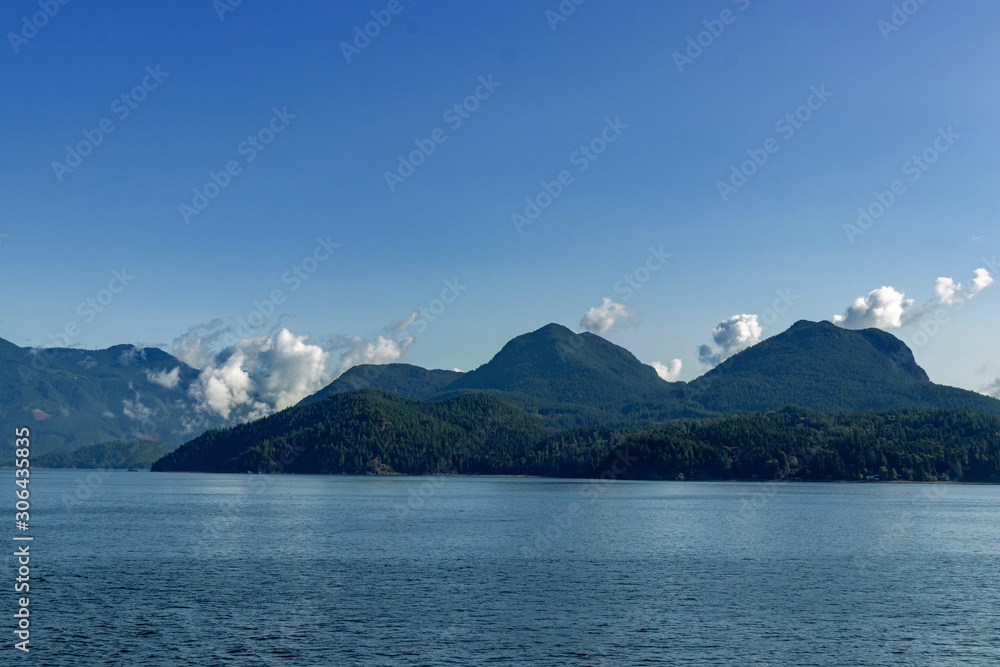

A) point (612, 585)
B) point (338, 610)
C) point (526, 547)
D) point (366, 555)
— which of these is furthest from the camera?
point (526, 547)

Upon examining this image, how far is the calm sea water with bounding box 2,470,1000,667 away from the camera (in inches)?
2251

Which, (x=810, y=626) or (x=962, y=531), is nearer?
(x=810, y=626)

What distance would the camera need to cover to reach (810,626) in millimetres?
65625

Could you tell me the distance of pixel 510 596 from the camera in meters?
77.3

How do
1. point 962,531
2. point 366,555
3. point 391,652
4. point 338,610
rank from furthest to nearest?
point 962,531 → point 366,555 → point 338,610 → point 391,652

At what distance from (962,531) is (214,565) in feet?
418

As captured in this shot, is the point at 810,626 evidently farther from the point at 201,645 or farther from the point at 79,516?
the point at 79,516

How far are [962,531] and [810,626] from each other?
99.9 metres

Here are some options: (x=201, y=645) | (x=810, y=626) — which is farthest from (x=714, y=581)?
(x=201, y=645)

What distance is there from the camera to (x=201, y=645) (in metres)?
57.8

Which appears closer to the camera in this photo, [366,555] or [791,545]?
[366,555]

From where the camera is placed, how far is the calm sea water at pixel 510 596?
57188mm

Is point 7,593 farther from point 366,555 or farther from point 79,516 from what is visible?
point 79,516

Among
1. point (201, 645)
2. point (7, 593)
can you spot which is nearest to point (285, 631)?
point (201, 645)
